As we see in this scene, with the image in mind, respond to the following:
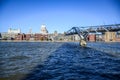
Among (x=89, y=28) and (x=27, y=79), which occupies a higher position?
(x=89, y=28)

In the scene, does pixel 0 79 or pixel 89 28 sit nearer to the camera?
pixel 0 79

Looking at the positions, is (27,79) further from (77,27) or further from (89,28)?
(77,27)

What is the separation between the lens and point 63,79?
1346 centimetres

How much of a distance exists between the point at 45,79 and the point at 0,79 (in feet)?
10.4

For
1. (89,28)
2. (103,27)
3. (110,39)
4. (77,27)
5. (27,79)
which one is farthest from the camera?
(110,39)

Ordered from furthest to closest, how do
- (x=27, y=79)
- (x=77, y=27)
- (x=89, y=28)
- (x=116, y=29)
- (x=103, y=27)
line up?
(x=77, y=27) → (x=89, y=28) → (x=103, y=27) → (x=116, y=29) → (x=27, y=79)

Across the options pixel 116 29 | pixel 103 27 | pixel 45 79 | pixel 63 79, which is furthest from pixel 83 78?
pixel 103 27

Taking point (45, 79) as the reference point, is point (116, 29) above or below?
above

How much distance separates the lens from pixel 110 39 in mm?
186625

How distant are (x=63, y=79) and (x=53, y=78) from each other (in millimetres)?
747

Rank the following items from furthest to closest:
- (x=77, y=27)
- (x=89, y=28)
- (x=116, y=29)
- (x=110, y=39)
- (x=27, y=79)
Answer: (x=110, y=39) → (x=77, y=27) → (x=89, y=28) → (x=116, y=29) → (x=27, y=79)

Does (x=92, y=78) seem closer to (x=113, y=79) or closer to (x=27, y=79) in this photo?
(x=113, y=79)

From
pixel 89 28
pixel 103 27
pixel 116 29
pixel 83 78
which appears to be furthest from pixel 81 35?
pixel 83 78

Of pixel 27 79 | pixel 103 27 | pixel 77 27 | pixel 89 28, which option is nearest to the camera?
pixel 27 79
